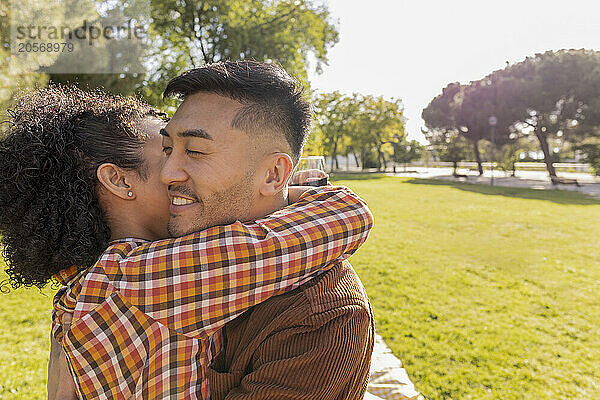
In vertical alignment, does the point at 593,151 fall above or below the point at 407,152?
below

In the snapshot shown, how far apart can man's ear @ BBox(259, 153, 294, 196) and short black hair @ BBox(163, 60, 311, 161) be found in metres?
0.12

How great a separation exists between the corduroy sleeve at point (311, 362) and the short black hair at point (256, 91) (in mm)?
766

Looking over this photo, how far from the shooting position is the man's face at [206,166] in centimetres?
152

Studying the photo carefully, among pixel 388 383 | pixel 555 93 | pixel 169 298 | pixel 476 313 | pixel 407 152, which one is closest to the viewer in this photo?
pixel 169 298

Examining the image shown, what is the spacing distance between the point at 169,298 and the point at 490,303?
7139mm

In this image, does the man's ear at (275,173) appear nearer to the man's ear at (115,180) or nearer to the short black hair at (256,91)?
the short black hair at (256,91)

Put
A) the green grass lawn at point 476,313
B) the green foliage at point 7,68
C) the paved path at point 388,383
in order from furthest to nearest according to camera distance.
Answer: the green foliage at point 7,68 < the green grass lawn at point 476,313 < the paved path at point 388,383

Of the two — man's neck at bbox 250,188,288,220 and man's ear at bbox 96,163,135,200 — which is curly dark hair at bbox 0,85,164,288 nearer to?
man's ear at bbox 96,163,135,200

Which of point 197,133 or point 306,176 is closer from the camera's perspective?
point 197,133

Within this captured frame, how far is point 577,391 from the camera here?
4.64 metres

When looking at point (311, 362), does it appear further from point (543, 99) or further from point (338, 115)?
point (338, 115)

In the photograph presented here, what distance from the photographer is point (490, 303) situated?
7.20 m

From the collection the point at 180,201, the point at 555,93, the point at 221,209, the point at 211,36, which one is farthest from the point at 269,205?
the point at 555,93

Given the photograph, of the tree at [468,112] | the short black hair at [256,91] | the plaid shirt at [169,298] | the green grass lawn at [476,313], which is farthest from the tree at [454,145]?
the plaid shirt at [169,298]
